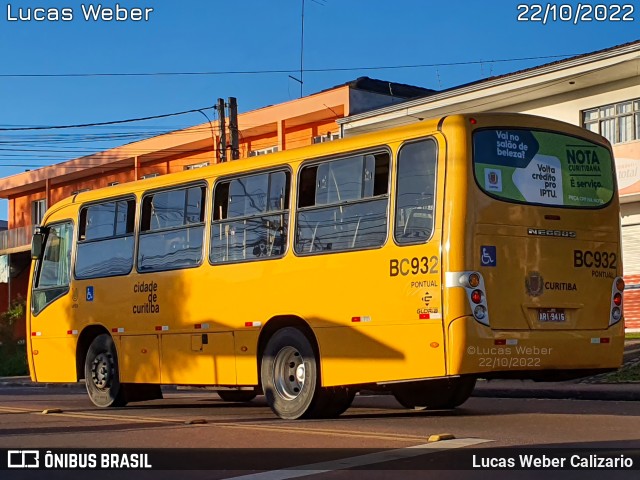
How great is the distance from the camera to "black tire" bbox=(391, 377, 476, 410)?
47.6ft

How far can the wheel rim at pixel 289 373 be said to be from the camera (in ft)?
44.4

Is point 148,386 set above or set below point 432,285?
below

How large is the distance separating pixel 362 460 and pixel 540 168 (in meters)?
4.76

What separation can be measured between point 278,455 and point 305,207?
4621mm

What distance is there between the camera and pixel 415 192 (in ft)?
40.4

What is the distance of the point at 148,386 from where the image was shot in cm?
1716

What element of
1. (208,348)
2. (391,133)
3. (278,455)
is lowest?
(278,455)

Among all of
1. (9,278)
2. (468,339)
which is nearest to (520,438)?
(468,339)

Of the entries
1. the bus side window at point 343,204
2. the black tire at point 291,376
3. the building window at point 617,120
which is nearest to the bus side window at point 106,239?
the black tire at point 291,376

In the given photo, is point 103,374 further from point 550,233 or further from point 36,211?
point 36,211

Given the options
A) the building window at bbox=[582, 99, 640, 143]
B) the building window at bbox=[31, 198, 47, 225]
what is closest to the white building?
the building window at bbox=[582, 99, 640, 143]

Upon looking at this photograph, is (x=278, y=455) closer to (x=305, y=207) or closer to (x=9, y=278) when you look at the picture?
(x=305, y=207)

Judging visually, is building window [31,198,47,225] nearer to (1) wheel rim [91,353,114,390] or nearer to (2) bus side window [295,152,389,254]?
(1) wheel rim [91,353,114,390]

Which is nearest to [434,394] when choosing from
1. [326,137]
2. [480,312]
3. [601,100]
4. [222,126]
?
[480,312]
